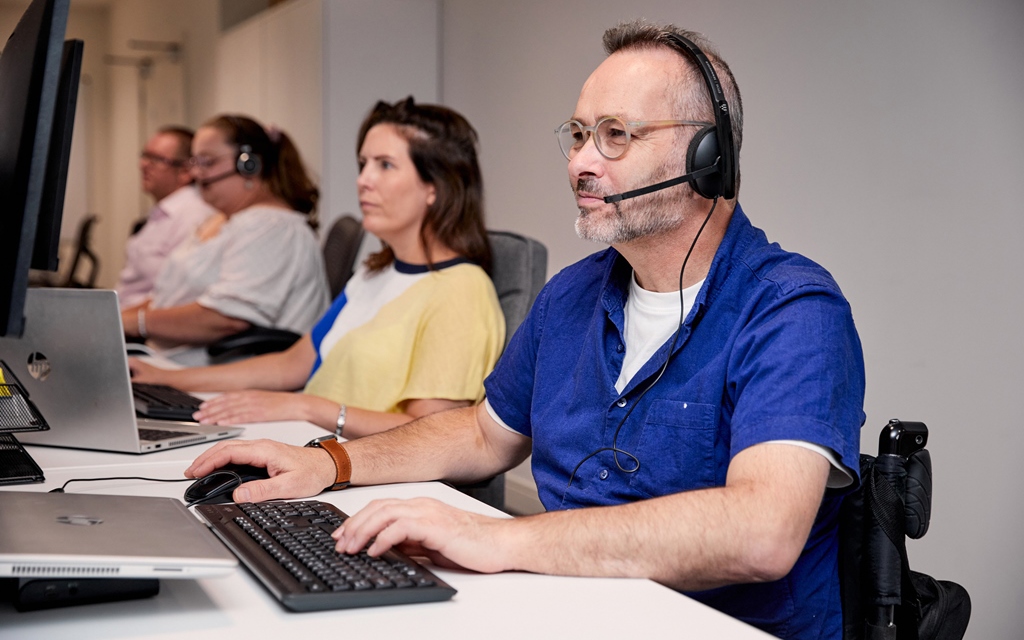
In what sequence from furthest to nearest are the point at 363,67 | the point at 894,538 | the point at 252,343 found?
1. the point at 363,67
2. the point at 252,343
3. the point at 894,538

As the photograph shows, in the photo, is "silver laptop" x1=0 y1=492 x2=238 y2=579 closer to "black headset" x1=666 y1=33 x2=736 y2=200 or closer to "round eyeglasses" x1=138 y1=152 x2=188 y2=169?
"black headset" x1=666 y1=33 x2=736 y2=200

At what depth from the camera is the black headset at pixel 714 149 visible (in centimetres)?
129

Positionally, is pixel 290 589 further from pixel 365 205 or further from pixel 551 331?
pixel 365 205

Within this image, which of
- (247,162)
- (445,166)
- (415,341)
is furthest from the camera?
(247,162)

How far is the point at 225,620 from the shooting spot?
2.77ft

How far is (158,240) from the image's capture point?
13.7 feet

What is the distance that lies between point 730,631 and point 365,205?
1564 millimetres

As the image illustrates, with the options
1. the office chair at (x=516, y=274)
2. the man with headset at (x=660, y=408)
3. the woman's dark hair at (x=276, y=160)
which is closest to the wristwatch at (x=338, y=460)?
the man with headset at (x=660, y=408)

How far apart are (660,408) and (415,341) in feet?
3.04

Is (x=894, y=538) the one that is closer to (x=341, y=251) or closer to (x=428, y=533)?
(x=428, y=533)

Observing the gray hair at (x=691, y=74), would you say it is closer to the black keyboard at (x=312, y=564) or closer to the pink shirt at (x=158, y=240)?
the black keyboard at (x=312, y=564)

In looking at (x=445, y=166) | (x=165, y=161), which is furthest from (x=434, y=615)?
(x=165, y=161)

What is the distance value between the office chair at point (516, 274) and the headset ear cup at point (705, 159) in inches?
29.7

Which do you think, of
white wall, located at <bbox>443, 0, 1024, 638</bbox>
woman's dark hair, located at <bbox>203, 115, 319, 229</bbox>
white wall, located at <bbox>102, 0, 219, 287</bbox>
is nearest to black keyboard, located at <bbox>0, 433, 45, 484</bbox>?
white wall, located at <bbox>443, 0, 1024, 638</bbox>
